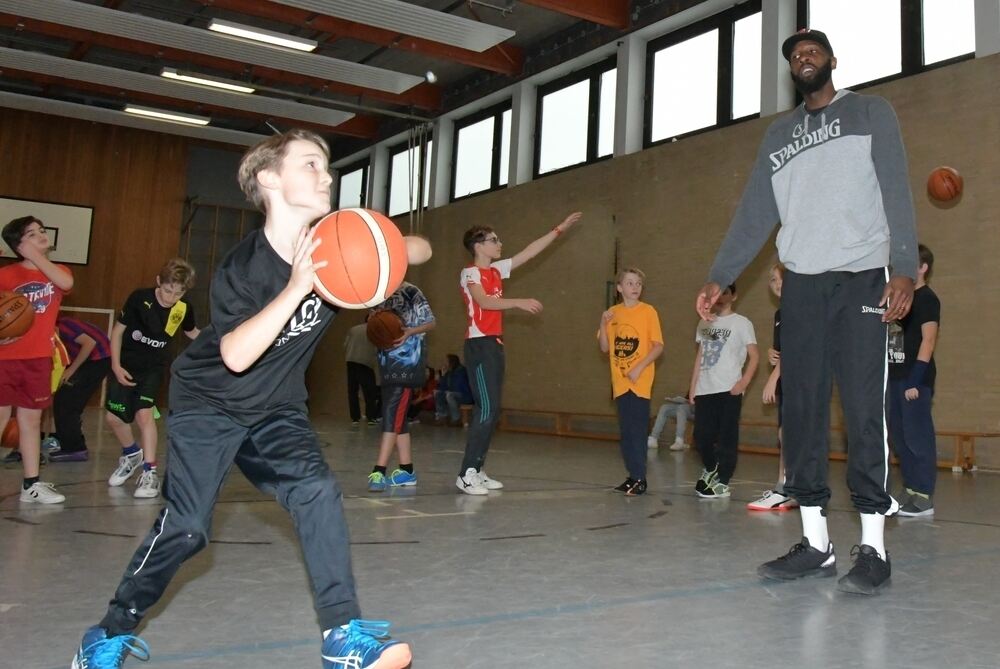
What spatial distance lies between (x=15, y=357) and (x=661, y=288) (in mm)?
9186

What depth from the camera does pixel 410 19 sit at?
12.0 meters

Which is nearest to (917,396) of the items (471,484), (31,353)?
(471,484)

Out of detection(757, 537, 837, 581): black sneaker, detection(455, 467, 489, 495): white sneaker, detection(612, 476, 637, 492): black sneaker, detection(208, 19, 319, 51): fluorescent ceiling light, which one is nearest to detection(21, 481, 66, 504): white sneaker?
detection(455, 467, 489, 495): white sneaker

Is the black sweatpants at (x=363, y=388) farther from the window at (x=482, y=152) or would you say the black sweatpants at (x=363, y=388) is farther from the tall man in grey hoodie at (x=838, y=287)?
the tall man in grey hoodie at (x=838, y=287)

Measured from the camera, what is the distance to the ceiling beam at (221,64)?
13828mm

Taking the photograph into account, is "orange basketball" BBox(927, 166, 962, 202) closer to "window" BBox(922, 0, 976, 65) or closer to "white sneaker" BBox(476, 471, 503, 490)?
"window" BBox(922, 0, 976, 65)

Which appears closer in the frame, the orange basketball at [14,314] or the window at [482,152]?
the orange basketball at [14,314]

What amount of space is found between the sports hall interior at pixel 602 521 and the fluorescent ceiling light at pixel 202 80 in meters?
5.38

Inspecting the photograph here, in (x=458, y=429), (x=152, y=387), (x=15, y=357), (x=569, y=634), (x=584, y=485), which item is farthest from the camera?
(x=458, y=429)

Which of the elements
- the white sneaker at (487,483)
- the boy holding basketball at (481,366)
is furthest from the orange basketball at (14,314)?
the white sneaker at (487,483)

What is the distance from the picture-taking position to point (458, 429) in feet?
48.5

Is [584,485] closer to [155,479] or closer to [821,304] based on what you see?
[155,479]

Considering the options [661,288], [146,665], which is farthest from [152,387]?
[661,288]

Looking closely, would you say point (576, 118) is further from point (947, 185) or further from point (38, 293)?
point (38, 293)
